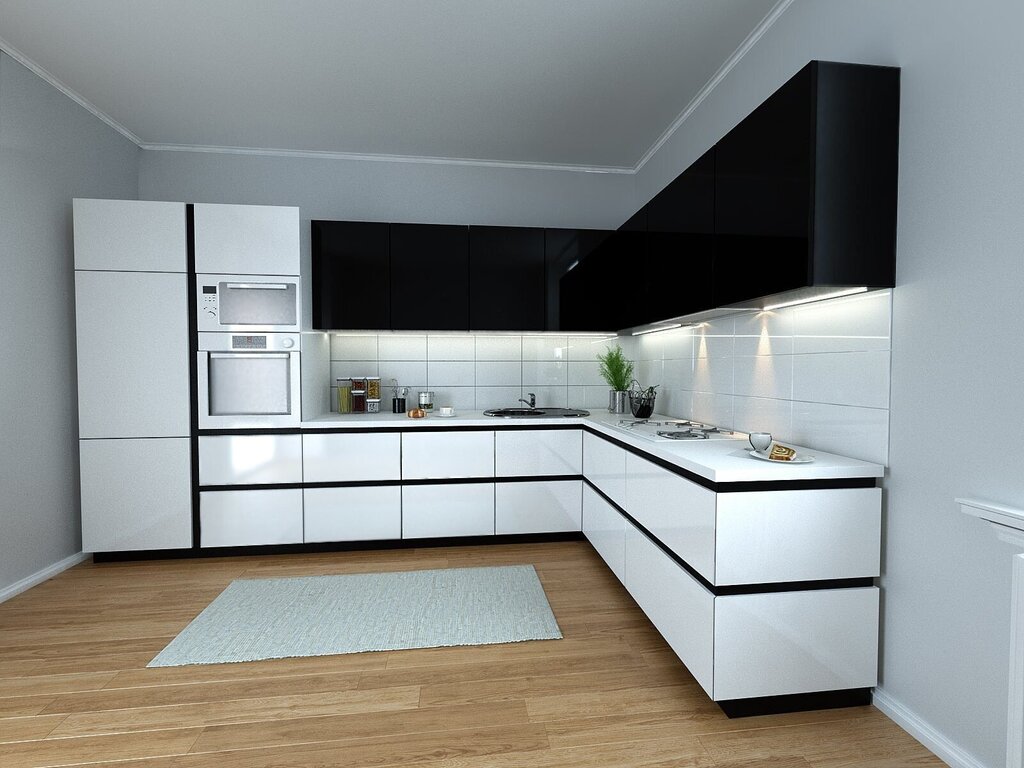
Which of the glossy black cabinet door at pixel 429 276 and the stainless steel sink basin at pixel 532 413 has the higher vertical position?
the glossy black cabinet door at pixel 429 276

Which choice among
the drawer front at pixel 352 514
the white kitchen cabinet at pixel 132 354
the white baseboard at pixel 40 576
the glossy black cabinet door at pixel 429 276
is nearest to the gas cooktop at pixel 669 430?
the glossy black cabinet door at pixel 429 276

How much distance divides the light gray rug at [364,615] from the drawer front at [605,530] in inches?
16.4

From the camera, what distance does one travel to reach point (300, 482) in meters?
3.55

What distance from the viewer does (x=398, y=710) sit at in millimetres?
1950

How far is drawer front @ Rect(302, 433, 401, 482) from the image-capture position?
11.6 ft

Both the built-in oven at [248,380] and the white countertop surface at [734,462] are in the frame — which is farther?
the built-in oven at [248,380]

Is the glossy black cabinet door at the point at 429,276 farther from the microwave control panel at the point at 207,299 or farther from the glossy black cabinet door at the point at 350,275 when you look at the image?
the microwave control panel at the point at 207,299

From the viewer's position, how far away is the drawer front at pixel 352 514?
358cm

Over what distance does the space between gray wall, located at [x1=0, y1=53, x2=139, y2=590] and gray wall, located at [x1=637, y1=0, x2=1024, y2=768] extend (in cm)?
403

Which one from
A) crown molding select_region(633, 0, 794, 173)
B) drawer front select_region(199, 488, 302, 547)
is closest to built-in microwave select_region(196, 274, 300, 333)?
drawer front select_region(199, 488, 302, 547)

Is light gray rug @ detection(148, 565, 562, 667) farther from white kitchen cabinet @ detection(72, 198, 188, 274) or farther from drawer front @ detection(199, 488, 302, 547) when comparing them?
white kitchen cabinet @ detection(72, 198, 188, 274)

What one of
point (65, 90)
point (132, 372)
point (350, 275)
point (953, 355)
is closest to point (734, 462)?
point (953, 355)

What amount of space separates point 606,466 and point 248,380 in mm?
2290

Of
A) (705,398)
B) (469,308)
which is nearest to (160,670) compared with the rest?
(469,308)
